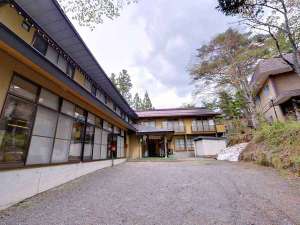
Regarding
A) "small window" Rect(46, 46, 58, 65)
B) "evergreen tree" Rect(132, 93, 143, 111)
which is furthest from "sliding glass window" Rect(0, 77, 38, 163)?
"evergreen tree" Rect(132, 93, 143, 111)

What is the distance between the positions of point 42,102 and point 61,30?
260 cm

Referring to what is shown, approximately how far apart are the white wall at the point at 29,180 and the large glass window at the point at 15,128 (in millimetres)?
384

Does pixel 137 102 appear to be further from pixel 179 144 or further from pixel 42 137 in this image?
pixel 42 137

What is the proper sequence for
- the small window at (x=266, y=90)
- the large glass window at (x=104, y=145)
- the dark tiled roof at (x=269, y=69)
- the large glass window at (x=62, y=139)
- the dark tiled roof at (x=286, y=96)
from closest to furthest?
the large glass window at (x=62, y=139)
the large glass window at (x=104, y=145)
the dark tiled roof at (x=286, y=96)
the dark tiled roof at (x=269, y=69)
the small window at (x=266, y=90)

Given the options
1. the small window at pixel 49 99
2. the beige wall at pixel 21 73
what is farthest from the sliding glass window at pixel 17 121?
the small window at pixel 49 99

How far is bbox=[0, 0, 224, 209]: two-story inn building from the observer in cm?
360

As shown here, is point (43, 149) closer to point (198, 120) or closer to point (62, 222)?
point (62, 222)

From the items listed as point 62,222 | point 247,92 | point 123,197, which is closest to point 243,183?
point 123,197

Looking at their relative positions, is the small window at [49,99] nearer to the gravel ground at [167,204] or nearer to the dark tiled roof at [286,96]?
the gravel ground at [167,204]

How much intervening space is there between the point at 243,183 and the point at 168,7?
806cm

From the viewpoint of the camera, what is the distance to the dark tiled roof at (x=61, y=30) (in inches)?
175

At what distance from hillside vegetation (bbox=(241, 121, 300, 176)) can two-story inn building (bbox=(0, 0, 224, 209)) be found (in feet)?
26.9

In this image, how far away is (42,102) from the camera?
4.72m

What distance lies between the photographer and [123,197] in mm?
4246
